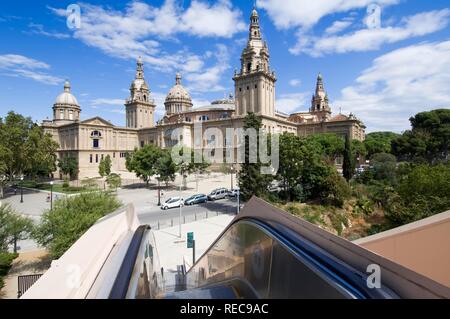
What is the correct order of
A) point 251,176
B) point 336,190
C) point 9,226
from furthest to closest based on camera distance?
point 251,176
point 336,190
point 9,226

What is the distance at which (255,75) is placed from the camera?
54.3 m

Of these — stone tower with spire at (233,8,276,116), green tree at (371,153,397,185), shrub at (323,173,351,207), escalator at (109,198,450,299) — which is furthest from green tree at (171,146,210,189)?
escalator at (109,198,450,299)

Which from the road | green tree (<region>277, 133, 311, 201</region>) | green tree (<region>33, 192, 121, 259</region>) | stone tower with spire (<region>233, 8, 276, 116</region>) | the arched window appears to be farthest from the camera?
the arched window

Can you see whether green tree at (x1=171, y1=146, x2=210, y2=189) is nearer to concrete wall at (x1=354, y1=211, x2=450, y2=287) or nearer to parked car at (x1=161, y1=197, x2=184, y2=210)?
parked car at (x1=161, y1=197, x2=184, y2=210)

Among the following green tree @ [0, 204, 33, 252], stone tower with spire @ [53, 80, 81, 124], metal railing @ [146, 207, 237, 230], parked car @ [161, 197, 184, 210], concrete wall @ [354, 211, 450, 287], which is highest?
stone tower with spire @ [53, 80, 81, 124]

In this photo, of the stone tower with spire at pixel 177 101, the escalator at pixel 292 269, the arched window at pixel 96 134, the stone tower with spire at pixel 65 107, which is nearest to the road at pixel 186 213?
the escalator at pixel 292 269

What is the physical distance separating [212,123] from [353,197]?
133 feet

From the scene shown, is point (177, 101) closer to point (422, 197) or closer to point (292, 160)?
point (292, 160)

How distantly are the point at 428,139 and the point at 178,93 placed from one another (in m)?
63.9

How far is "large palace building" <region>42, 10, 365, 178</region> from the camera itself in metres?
55.4

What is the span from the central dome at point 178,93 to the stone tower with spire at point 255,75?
3081 cm

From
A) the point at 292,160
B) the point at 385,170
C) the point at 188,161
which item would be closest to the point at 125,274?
the point at 292,160

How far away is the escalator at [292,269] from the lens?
2.18m
